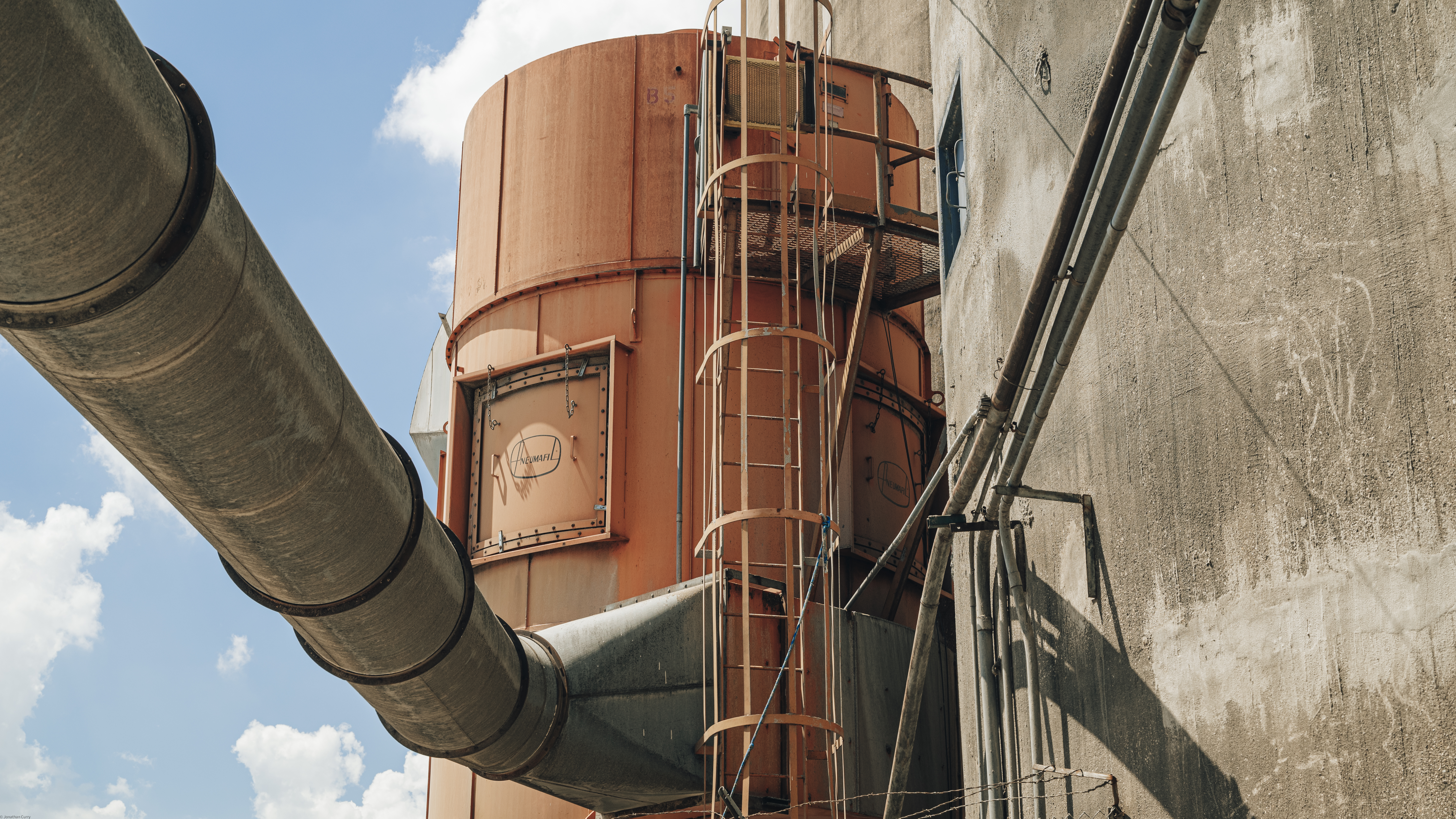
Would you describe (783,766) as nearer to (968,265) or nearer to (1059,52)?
(968,265)

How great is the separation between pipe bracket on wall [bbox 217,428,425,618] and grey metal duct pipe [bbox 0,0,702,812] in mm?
14

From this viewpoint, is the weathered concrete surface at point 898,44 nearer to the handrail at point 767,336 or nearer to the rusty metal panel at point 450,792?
the handrail at point 767,336

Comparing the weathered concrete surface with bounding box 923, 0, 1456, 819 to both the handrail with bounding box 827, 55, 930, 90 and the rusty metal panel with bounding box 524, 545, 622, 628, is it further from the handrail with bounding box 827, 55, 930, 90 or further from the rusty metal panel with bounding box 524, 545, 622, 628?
the handrail with bounding box 827, 55, 930, 90

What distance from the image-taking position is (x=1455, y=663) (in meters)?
4.36

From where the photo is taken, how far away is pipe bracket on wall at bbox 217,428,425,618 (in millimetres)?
6691

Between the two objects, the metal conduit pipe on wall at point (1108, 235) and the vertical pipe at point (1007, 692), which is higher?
the metal conduit pipe on wall at point (1108, 235)

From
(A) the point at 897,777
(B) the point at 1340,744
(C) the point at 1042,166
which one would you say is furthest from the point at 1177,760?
(C) the point at 1042,166

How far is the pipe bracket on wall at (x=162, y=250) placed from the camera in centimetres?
458

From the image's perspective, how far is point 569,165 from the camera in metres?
13.5

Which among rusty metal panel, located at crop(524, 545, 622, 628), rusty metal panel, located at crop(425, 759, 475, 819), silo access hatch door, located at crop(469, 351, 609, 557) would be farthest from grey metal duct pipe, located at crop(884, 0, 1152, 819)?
rusty metal panel, located at crop(425, 759, 475, 819)

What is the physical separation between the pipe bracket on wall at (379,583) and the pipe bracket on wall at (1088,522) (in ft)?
10.1

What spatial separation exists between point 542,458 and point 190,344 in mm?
7624

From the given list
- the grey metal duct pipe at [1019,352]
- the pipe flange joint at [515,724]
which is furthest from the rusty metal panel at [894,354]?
the grey metal duct pipe at [1019,352]

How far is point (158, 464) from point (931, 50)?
7.34m
